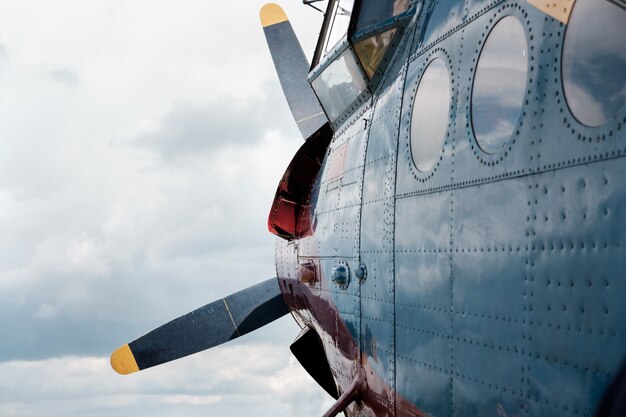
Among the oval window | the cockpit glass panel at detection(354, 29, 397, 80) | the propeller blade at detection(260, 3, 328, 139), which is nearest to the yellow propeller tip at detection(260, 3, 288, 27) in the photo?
the propeller blade at detection(260, 3, 328, 139)

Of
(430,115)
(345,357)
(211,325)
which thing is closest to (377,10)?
(430,115)

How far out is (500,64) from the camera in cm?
413

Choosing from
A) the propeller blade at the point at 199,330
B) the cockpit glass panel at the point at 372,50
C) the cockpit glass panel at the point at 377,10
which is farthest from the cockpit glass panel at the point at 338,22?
the propeller blade at the point at 199,330

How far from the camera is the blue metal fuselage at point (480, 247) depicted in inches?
125

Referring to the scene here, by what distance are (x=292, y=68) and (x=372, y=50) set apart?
5799 millimetres

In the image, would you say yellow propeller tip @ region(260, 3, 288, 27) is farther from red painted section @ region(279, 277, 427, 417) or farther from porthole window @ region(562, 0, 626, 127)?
porthole window @ region(562, 0, 626, 127)

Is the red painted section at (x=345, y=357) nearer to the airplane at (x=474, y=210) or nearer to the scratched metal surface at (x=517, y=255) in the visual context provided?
the airplane at (x=474, y=210)

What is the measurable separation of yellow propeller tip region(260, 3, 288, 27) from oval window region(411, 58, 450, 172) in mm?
7947

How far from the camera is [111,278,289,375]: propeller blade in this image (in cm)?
1155

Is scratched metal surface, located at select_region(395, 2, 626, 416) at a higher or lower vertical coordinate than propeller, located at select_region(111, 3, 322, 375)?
higher

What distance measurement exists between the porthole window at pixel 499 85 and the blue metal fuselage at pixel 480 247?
0.07 m

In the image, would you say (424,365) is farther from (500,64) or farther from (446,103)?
(500,64)

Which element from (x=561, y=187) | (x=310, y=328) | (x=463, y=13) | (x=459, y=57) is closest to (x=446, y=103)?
(x=459, y=57)

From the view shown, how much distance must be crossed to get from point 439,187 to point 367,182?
5.38 feet
